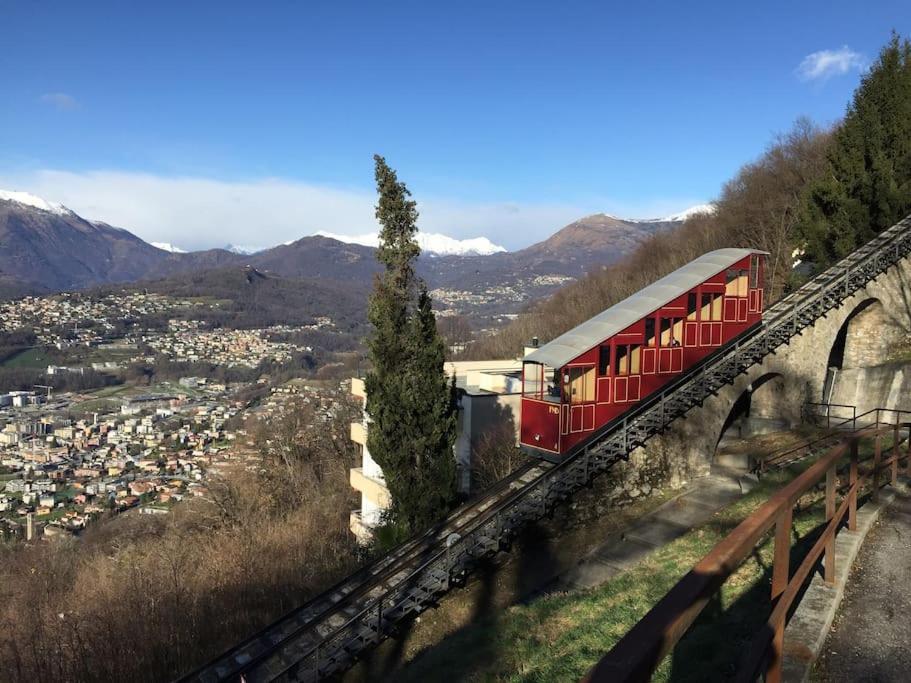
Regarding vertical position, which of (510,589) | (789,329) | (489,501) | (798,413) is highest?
(789,329)

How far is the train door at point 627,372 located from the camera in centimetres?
1655

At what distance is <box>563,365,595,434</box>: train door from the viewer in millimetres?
15938

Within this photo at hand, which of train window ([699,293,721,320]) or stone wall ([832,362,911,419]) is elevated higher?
train window ([699,293,721,320])

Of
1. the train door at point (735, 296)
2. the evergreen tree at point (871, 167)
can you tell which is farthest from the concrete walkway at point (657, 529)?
the evergreen tree at point (871, 167)

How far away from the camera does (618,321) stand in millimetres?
16578

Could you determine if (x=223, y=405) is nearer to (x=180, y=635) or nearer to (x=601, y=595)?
(x=180, y=635)

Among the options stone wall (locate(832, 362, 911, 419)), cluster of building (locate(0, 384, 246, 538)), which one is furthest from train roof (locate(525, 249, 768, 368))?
cluster of building (locate(0, 384, 246, 538))

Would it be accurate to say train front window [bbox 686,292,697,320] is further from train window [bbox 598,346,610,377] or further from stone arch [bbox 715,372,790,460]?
stone arch [bbox 715,372,790,460]

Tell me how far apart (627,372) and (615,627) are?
8642 mm

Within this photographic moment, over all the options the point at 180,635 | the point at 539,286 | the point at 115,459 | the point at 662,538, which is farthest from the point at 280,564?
the point at 539,286

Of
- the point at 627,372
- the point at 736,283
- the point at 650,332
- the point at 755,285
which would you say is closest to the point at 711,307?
the point at 736,283

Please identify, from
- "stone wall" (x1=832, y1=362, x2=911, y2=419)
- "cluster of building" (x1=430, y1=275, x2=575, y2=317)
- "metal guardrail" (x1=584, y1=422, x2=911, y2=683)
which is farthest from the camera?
"cluster of building" (x1=430, y1=275, x2=575, y2=317)

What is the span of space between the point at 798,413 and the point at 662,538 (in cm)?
853

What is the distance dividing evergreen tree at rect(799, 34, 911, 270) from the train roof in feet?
28.1
